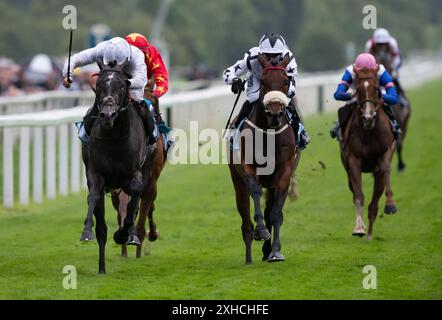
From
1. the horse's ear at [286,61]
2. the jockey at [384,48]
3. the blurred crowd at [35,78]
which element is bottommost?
the horse's ear at [286,61]

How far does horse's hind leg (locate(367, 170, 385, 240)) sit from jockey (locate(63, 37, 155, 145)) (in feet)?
9.18

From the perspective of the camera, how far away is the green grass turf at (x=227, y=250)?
27.9 feet

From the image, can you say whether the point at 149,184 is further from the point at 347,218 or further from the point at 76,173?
the point at 76,173

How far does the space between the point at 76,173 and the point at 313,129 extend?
9599 millimetres

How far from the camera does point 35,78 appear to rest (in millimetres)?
29156

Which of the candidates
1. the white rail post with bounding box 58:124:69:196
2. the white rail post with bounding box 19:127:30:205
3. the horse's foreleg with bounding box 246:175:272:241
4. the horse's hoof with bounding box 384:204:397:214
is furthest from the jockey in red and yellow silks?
the white rail post with bounding box 58:124:69:196

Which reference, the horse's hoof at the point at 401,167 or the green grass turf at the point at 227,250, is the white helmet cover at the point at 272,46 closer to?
the green grass turf at the point at 227,250

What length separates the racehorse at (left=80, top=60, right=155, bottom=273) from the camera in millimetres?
9042

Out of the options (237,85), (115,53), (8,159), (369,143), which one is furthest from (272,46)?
(8,159)

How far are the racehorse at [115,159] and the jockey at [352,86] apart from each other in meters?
3.13

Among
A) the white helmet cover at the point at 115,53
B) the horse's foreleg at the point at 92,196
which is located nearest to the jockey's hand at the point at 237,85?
the white helmet cover at the point at 115,53

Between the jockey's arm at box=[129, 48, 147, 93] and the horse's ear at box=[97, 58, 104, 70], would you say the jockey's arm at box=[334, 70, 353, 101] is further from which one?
the horse's ear at box=[97, 58, 104, 70]

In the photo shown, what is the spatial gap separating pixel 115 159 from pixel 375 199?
131 inches

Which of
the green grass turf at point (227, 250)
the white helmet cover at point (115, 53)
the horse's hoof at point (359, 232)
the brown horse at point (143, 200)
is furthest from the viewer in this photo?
the horse's hoof at point (359, 232)
